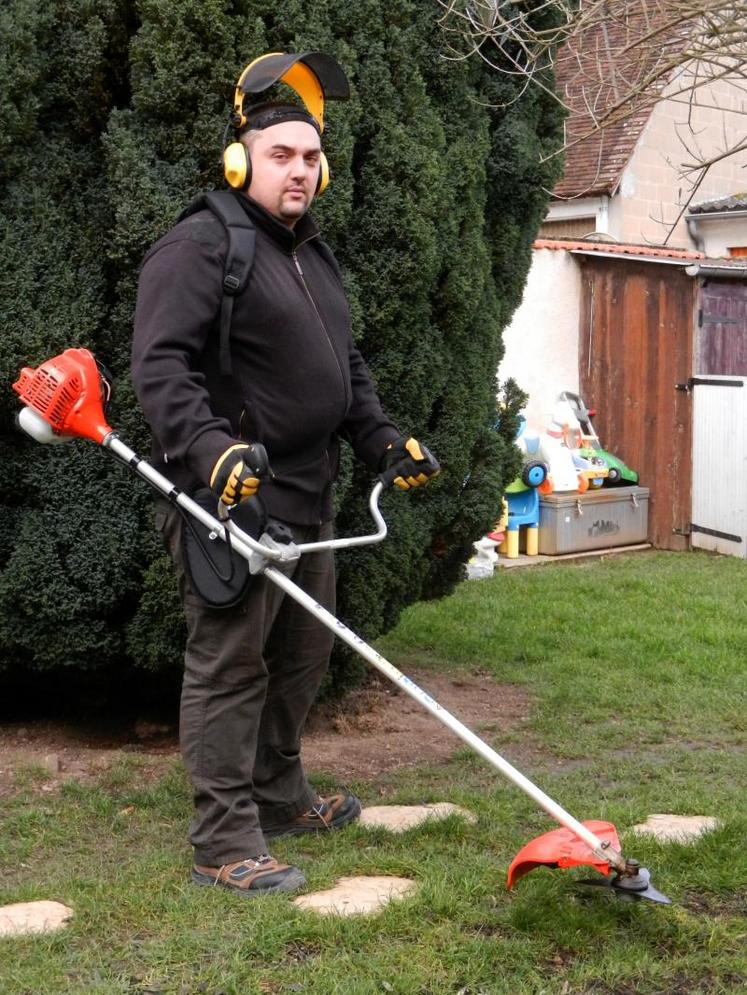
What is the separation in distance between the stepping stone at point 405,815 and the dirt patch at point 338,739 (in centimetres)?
56

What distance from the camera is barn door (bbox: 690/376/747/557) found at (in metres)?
11.4

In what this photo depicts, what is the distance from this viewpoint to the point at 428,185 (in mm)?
5398

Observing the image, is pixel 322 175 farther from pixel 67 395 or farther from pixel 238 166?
pixel 67 395

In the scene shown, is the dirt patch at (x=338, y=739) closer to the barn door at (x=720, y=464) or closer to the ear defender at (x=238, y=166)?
the ear defender at (x=238, y=166)

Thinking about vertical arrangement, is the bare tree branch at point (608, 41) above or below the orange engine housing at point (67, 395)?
above

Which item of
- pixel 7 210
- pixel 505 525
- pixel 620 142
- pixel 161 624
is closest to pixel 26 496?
pixel 161 624

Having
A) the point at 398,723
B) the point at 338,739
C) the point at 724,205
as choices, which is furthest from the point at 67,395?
the point at 724,205

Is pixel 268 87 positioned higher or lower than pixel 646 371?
higher

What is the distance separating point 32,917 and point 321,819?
1.12 meters

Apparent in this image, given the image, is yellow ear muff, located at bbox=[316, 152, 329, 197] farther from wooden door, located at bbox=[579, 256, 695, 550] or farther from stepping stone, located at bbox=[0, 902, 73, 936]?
wooden door, located at bbox=[579, 256, 695, 550]

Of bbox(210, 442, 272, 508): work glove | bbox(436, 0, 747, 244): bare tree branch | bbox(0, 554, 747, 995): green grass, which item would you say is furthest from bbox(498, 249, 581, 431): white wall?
bbox(210, 442, 272, 508): work glove

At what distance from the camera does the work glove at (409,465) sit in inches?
170

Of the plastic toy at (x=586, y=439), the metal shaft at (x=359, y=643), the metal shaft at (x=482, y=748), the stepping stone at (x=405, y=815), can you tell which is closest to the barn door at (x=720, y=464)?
the plastic toy at (x=586, y=439)

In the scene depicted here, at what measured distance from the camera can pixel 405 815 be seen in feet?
15.5
